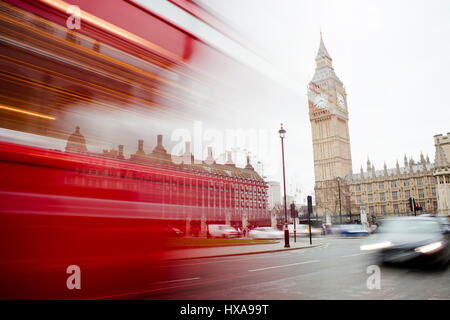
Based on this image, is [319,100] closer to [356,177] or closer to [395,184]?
[395,184]

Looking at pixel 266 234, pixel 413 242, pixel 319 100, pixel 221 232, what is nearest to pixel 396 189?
pixel 266 234

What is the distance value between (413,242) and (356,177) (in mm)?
85904

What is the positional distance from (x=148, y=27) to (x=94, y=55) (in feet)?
3.60

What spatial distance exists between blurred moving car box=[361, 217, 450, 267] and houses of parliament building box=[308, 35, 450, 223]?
56.8 metres

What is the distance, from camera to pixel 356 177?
8556 centimetres

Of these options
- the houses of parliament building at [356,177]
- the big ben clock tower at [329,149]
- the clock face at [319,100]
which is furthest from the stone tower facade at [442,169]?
the clock face at [319,100]

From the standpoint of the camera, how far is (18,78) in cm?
387

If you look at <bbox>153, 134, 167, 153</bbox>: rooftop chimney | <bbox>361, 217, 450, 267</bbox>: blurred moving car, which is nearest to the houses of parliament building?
<bbox>361, 217, 450, 267</bbox>: blurred moving car

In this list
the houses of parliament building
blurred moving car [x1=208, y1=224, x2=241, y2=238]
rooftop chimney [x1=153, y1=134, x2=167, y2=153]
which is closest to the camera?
rooftop chimney [x1=153, y1=134, x2=167, y2=153]

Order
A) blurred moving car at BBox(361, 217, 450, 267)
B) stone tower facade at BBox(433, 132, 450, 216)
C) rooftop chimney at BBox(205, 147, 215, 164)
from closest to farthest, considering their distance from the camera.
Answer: blurred moving car at BBox(361, 217, 450, 267)
rooftop chimney at BBox(205, 147, 215, 164)
stone tower facade at BBox(433, 132, 450, 216)

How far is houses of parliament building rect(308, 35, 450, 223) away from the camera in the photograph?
64494mm

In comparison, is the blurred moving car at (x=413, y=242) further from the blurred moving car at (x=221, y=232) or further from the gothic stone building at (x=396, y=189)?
the gothic stone building at (x=396, y=189)

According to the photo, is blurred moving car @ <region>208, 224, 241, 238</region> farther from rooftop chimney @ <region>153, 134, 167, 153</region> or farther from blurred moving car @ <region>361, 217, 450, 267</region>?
rooftop chimney @ <region>153, 134, 167, 153</region>
